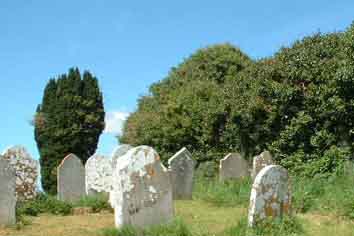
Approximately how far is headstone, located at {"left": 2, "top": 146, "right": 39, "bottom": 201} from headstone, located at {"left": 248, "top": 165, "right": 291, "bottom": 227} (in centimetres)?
652

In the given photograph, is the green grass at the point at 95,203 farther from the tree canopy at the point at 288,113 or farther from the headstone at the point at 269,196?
the tree canopy at the point at 288,113

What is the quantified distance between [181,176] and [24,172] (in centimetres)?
452

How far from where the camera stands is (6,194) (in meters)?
11.4

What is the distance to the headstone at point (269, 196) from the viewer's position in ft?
32.4

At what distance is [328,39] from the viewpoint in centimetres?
2111

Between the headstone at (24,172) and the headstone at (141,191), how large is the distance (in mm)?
5081

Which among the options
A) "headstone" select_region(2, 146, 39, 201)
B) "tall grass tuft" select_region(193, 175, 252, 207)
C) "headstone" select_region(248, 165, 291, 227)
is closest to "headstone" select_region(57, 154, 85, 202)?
"headstone" select_region(2, 146, 39, 201)

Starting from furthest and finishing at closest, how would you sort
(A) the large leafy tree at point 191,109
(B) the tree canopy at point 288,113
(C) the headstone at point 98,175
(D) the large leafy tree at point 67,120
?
(D) the large leafy tree at point 67,120 < (A) the large leafy tree at point 191,109 < (B) the tree canopy at point 288,113 < (C) the headstone at point 98,175

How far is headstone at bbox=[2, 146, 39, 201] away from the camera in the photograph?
14188 millimetres

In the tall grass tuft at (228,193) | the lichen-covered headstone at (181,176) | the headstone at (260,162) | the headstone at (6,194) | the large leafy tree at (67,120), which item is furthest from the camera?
the large leafy tree at (67,120)

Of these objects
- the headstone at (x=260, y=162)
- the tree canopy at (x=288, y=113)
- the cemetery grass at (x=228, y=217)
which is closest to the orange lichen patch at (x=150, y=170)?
the cemetery grass at (x=228, y=217)

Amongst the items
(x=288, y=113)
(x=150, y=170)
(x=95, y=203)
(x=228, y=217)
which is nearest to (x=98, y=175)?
(x=95, y=203)

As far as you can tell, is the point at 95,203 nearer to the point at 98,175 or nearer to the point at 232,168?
the point at 98,175

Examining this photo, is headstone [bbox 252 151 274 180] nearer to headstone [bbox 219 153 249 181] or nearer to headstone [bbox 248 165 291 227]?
headstone [bbox 219 153 249 181]
